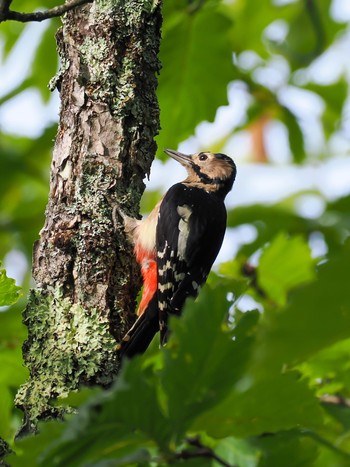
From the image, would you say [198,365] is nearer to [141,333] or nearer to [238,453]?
[238,453]

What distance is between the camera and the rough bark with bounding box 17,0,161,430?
239 centimetres

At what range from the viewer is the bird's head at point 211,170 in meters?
4.70

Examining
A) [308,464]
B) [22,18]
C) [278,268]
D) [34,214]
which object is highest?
[34,214]

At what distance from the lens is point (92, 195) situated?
273 cm

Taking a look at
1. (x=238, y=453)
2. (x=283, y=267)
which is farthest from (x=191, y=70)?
(x=238, y=453)

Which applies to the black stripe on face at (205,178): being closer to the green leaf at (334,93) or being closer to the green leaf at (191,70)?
the green leaf at (191,70)

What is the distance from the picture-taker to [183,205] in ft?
12.9

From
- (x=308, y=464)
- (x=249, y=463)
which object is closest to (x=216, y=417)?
(x=308, y=464)

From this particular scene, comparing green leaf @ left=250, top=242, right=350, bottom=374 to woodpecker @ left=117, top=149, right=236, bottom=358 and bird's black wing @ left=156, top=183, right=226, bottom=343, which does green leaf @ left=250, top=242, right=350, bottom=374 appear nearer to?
woodpecker @ left=117, top=149, right=236, bottom=358

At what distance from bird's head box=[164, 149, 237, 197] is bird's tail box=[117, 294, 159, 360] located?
152 cm

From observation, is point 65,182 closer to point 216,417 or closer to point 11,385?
point 11,385

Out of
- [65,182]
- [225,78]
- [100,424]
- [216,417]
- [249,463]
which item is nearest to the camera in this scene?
[100,424]

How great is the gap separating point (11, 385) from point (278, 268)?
147 centimetres

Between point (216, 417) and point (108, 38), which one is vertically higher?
point (108, 38)
